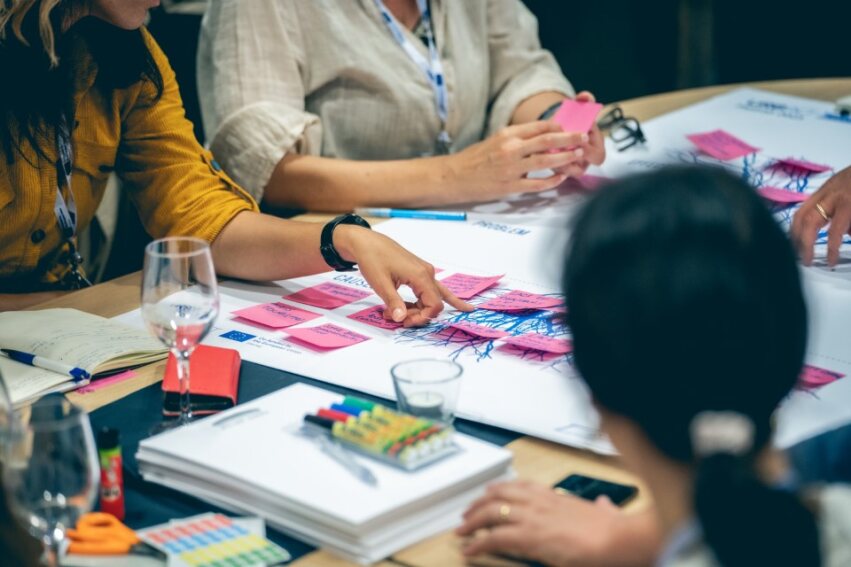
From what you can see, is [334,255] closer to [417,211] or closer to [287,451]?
[417,211]

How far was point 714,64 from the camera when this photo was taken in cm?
485

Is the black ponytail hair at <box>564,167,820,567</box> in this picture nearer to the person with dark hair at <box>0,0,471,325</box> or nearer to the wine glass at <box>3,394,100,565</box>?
the wine glass at <box>3,394,100,565</box>

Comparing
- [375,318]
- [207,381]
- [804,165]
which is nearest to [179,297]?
[207,381]

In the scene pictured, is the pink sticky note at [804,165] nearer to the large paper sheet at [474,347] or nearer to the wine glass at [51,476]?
the large paper sheet at [474,347]

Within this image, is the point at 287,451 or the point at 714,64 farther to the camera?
the point at 714,64

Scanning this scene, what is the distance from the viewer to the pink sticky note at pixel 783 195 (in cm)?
196

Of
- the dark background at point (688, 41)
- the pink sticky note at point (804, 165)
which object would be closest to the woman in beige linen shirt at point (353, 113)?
the pink sticky note at point (804, 165)

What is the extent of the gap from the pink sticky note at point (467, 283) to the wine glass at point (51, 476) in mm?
772

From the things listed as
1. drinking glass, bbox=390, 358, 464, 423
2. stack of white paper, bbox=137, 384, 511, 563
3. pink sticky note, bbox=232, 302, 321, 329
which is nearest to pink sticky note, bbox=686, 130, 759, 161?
pink sticky note, bbox=232, 302, 321, 329

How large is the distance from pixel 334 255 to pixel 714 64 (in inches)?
142

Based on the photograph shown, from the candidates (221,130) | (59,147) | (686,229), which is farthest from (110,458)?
(221,130)

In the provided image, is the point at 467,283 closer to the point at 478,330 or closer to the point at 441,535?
the point at 478,330

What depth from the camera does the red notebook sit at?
1279mm

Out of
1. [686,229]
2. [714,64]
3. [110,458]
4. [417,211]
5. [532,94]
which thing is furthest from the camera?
[714,64]
